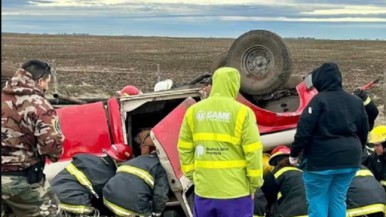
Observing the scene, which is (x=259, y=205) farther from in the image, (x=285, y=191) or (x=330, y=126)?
(x=330, y=126)

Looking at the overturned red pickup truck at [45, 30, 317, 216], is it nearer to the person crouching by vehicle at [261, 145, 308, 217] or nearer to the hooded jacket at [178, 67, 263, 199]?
the person crouching by vehicle at [261, 145, 308, 217]

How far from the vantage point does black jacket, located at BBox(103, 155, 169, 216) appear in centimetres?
544

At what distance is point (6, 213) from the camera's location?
4453 mm

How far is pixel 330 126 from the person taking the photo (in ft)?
15.4

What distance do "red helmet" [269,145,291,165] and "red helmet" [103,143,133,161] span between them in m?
1.37

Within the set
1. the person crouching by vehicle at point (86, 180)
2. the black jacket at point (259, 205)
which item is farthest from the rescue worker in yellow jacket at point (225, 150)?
the person crouching by vehicle at point (86, 180)

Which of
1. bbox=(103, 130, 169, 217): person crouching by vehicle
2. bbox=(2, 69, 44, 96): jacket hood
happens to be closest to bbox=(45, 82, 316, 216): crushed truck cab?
bbox=(103, 130, 169, 217): person crouching by vehicle

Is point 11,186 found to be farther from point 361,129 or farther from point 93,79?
point 93,79

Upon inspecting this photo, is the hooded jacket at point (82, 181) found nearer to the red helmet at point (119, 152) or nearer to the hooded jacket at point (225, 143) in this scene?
the red helmet at point (119, 152)

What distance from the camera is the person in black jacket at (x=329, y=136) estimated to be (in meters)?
4.69

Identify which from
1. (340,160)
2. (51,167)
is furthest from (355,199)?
(51,167)

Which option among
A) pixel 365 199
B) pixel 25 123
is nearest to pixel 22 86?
pixel 25 123

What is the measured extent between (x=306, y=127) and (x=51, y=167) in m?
2.70

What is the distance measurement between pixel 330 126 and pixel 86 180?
2337 millimetres
